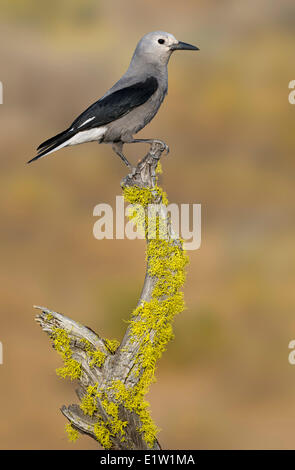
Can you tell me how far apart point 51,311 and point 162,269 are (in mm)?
1156

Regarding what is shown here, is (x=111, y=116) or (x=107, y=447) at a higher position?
(x=111, y=116)

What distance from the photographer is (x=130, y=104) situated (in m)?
5.53

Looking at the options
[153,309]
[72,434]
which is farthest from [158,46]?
[72,434]

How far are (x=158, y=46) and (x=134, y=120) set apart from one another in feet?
2.95

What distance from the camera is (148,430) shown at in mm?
5086

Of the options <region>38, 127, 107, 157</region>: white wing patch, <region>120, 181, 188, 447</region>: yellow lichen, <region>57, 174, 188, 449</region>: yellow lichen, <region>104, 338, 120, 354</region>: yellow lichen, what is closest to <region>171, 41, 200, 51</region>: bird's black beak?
<region>38, 127, 107, 157</region>: white wing patch

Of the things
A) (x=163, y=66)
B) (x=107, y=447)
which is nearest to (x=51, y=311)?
(x=107, y=447)

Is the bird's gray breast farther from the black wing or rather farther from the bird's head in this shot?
the bird's head

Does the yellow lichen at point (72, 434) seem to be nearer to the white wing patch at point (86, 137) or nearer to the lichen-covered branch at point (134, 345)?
the lichen-covered branch at point (134, 345)

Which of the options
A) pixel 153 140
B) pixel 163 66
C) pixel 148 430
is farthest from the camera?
pixel 163 66

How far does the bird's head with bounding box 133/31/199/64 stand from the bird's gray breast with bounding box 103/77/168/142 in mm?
383

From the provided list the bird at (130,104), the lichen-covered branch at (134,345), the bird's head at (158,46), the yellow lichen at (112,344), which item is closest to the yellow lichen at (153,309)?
the lichen-covered branch at (134,345)

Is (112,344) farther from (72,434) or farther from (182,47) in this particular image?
(182,47)

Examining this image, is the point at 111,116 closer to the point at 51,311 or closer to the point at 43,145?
the point at 43,145
